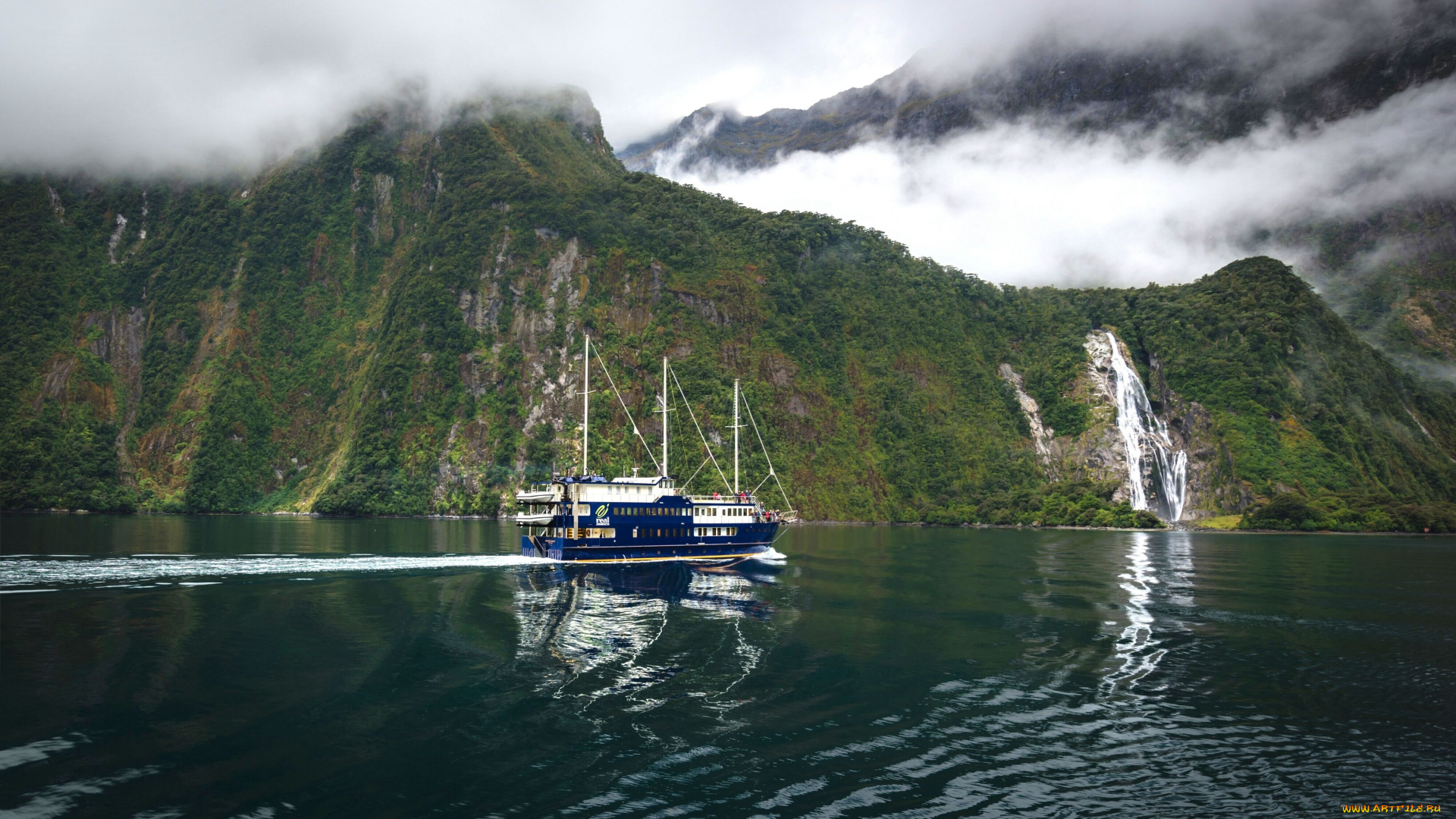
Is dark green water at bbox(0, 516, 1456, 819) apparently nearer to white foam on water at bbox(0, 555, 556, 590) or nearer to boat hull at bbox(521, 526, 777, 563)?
white foam on water at bbox(0, 555, 556, 590)

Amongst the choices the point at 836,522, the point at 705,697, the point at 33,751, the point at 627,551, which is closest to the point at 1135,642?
the point at 705,697

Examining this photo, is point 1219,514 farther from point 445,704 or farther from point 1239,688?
point 445,704

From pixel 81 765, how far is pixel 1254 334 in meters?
221

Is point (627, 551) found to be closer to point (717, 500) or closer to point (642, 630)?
point (717, 500)

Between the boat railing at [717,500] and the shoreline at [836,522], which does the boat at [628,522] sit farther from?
the shoreline at [836,522]

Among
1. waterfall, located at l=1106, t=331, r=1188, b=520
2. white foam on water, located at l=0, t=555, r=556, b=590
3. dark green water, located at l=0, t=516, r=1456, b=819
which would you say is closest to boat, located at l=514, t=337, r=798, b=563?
white foam on water, located at l=0, t=555, r=556, b=590

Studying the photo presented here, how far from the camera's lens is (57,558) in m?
64.2

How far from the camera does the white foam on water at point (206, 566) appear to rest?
5391 centimetres

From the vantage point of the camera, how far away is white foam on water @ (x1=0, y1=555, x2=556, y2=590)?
53.9m

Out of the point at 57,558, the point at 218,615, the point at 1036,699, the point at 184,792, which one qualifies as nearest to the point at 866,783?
the point at 1036,699

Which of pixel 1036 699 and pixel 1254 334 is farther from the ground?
pixel 1254 334

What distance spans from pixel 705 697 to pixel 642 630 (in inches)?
532

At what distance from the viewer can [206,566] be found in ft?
203

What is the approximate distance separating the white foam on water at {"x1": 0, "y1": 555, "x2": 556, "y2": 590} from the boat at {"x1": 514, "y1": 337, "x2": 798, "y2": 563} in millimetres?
5132
